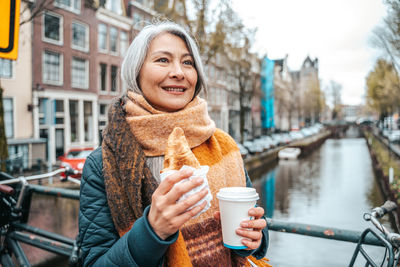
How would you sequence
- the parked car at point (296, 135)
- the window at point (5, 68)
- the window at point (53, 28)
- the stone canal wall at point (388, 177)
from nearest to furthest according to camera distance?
the stone canal wall at point (388, 177) → the window at point (5, 68) → the window at point (53, 28) → the parked car at point (296, 135)

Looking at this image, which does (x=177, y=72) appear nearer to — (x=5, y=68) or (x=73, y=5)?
(x=5, y=68)

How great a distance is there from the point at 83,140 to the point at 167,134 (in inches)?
691

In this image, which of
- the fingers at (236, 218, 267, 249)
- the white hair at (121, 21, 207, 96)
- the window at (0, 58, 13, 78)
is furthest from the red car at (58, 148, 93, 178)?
the fingers at (236, 218, 267, 249)

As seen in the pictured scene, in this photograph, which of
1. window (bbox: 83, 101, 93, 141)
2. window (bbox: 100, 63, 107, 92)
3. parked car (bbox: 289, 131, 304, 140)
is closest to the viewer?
window (bbox: 83, 101, 93, 141)

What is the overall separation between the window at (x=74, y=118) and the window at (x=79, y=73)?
0.95 m

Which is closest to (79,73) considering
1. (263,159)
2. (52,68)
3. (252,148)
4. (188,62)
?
(52,68)

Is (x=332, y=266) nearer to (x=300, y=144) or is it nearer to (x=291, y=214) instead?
(x=291, y=214)

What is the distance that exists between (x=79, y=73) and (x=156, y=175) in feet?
58.3

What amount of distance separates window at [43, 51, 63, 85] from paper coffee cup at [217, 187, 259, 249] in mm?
16514

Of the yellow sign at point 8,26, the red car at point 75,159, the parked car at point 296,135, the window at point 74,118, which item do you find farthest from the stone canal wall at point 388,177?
the parked car at point 296,135

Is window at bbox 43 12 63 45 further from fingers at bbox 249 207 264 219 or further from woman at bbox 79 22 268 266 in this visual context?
fingers at bbox 249 207 264 219

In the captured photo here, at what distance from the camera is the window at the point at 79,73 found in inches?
677

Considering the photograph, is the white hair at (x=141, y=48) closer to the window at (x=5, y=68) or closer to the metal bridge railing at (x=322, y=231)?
the metal bridge railing at (x=322, y=231)

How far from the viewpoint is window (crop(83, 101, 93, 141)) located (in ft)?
59.8
